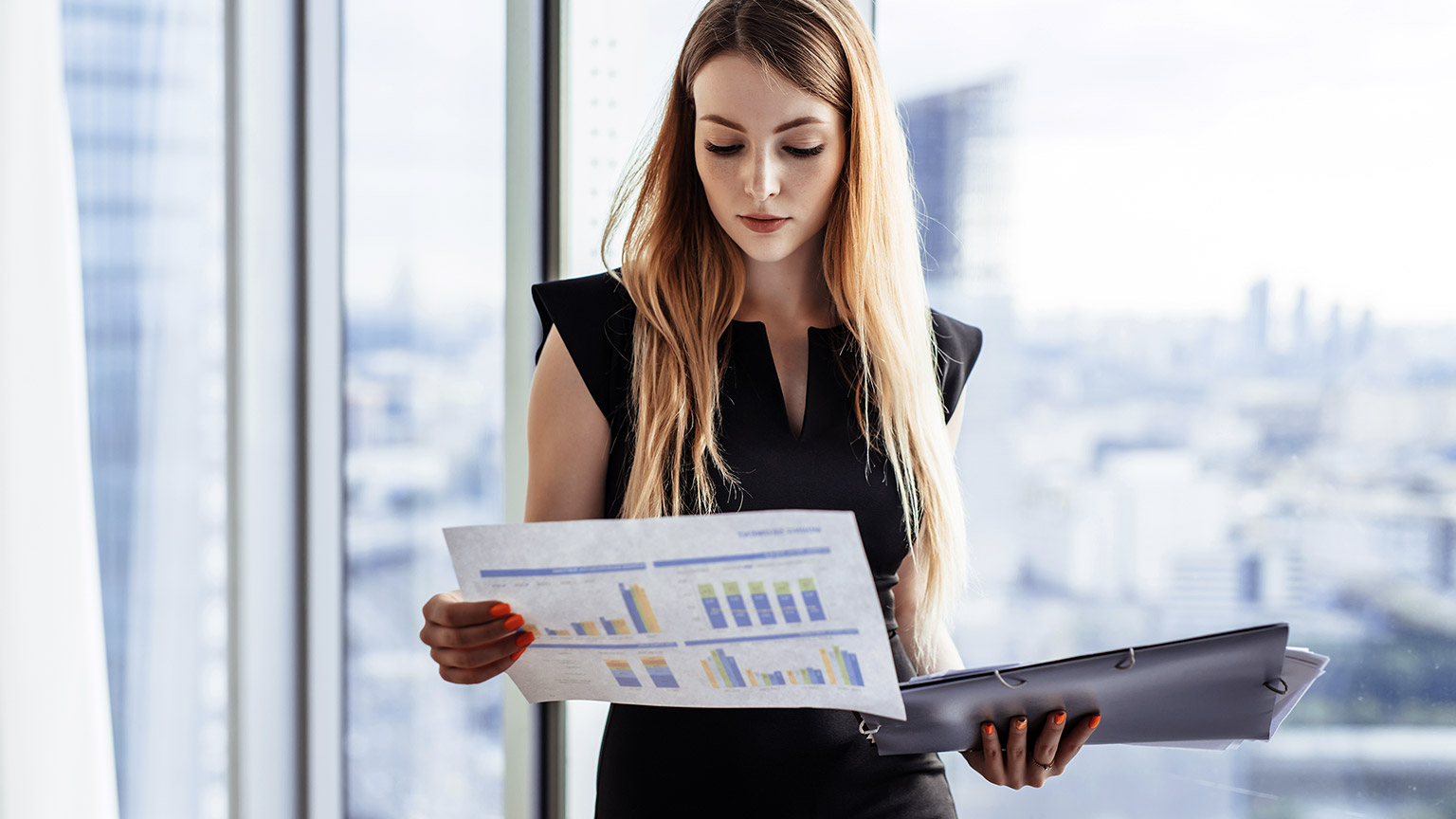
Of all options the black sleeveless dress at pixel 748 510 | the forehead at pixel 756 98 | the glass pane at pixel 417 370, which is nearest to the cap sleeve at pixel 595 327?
the black sleeveless dress at pixel 748 510

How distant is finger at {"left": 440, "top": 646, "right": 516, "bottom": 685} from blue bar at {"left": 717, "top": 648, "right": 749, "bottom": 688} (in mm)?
187

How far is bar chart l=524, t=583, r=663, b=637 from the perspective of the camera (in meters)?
0.69

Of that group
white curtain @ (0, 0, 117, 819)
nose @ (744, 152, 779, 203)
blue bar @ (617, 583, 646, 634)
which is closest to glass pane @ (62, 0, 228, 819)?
white curtain @ (0, 0, 117, 819)

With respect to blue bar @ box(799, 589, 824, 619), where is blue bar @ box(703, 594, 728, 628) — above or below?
below

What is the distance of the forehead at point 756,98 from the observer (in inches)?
37.4

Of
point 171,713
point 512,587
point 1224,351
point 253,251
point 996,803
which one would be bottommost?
point 171,713

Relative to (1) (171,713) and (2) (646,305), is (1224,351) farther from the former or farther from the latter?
(1) (171,713)

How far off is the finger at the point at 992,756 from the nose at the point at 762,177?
54 cm

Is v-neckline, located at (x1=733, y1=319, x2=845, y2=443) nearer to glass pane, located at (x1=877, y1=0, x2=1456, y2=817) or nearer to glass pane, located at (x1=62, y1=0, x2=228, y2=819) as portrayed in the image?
glass pane, located at (x1=877, y1=0, x2=1456, y2=817)

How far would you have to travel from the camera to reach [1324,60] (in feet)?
3.55

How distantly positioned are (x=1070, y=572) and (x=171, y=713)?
184cm

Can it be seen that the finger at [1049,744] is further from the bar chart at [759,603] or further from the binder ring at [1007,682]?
the bar chart at [759,603]

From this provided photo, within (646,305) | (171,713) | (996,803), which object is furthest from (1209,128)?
(171,713)

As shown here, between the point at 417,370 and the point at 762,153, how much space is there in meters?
1.15
